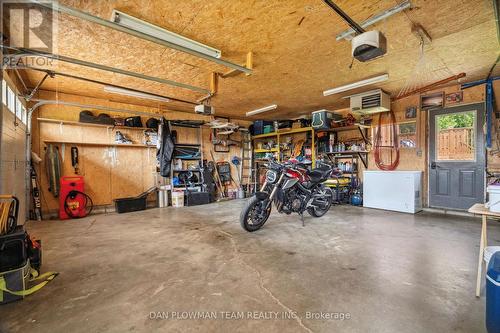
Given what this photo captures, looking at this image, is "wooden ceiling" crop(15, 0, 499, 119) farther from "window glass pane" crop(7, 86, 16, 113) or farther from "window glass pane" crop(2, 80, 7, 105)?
"window glass pane" crop(2, 80, 7, 105)

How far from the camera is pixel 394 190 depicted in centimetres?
509

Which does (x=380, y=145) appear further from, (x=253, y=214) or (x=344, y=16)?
(x=344, y=16)

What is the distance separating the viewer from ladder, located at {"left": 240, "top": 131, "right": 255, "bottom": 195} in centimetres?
831

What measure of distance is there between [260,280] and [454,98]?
223 inches

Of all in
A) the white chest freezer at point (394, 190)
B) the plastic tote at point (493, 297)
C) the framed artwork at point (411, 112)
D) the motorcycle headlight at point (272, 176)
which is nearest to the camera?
the plastic tote at point (493, 297)

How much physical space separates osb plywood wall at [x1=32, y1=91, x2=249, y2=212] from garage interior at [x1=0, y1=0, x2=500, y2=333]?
0.04 meters

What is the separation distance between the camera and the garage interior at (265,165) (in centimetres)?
175

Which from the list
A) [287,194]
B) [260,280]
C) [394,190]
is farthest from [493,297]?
[394,190]

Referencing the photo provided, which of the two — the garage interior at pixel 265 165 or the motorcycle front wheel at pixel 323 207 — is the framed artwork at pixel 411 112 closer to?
the garage interior at pixel 265 165

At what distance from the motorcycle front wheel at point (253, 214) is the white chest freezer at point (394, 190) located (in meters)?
3.20

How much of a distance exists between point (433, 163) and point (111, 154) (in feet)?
25.6

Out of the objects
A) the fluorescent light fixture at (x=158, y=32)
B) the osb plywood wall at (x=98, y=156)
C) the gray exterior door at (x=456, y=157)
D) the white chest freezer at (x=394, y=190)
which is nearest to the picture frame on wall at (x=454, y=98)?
the gray exterior door at (x=456, y=157)

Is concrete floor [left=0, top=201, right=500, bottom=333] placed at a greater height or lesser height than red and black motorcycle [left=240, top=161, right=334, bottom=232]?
lesser

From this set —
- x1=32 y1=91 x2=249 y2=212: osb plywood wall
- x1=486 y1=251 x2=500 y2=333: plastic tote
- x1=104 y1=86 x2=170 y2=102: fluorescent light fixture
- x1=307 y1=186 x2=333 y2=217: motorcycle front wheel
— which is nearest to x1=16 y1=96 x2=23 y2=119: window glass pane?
x1=32 y1=91 x2=249 y2=212: osb plywood wall
